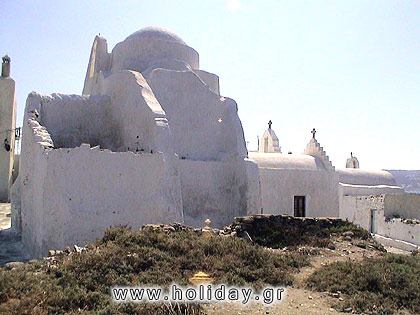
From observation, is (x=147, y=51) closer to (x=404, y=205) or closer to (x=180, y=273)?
(x=180, y=273)

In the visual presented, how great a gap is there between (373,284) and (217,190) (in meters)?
7.42

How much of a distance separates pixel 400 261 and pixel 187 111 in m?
8.28

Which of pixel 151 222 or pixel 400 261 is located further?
pixel 151 222

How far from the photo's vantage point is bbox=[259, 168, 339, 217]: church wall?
701 inches

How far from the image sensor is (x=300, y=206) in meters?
18.7

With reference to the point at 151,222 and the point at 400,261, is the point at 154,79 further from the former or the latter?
the point at 400,261

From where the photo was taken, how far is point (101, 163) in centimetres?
1098

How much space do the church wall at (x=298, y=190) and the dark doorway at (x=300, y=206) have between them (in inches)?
5.9

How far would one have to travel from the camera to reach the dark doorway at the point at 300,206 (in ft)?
61.0

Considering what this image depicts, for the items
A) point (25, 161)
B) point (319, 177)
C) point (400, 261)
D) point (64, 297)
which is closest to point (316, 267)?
point (400, 261)

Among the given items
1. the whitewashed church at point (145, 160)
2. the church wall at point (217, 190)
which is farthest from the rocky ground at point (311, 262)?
the church wall at point (217, 190)

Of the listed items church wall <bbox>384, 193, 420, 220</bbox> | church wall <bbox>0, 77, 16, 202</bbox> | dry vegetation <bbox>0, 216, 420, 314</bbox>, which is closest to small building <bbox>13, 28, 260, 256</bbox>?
dry vegetation <bbox>0, 216, 420, 314</bbox>

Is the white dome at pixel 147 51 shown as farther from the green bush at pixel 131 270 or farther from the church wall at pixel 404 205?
the church wall at pixel 404 205

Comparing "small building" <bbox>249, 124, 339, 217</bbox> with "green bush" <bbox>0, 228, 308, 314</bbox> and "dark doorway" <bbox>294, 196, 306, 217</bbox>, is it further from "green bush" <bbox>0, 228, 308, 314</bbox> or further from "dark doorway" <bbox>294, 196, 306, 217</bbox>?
"green bush" <bbox>0, 228, 308, 314</bbox>
